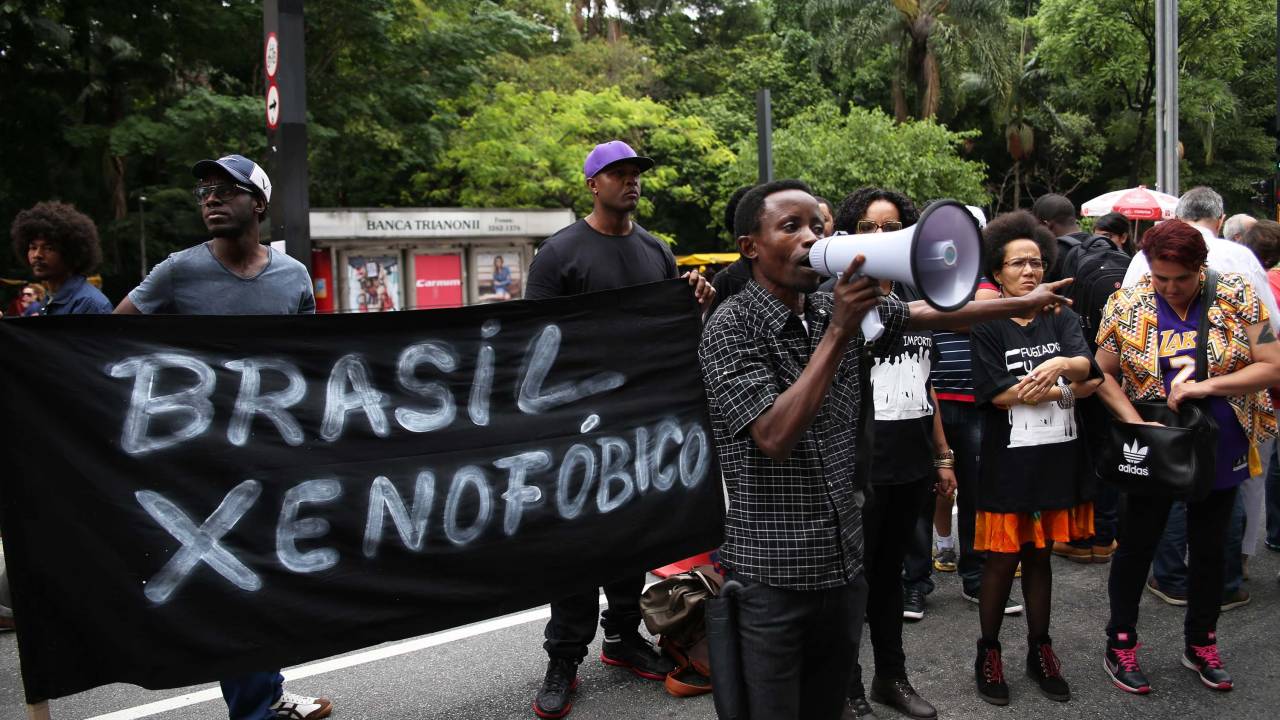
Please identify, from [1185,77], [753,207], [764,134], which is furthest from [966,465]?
[1185,77]

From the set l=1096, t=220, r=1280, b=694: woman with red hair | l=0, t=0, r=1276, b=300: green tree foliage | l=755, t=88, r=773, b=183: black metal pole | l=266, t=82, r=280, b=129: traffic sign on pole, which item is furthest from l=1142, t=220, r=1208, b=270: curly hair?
l=0, t=0, r=1276, b=300: green tree foliage

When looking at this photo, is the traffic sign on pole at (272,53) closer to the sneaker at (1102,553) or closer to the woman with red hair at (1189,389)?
the woman with red hair at (1189,389)

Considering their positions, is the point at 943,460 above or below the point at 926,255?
below

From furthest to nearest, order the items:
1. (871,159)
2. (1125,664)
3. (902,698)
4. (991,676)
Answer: (871,159), (1125,664), (991,676), (902,698)

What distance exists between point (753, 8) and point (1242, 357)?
3403 centimetres

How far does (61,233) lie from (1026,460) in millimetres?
4507

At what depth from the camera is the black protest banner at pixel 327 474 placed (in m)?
2.78

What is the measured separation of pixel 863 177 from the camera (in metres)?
24.9

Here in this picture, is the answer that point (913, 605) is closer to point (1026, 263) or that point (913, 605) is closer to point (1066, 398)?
point (1066, 398)

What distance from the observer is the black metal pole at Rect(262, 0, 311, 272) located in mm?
7031

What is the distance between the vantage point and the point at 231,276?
351 cm

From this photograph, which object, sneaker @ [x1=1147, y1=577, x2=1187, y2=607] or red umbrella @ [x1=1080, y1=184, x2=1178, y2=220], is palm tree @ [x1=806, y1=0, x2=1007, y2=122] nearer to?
red umbrella @ [x1=1080, y1=184, x2=1178, y2=220]

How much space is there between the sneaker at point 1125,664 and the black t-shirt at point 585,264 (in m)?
2.39

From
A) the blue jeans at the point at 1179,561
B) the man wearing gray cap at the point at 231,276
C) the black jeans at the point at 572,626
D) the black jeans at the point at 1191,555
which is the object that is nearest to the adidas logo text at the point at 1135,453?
the black jeans at the point at 1191,555
